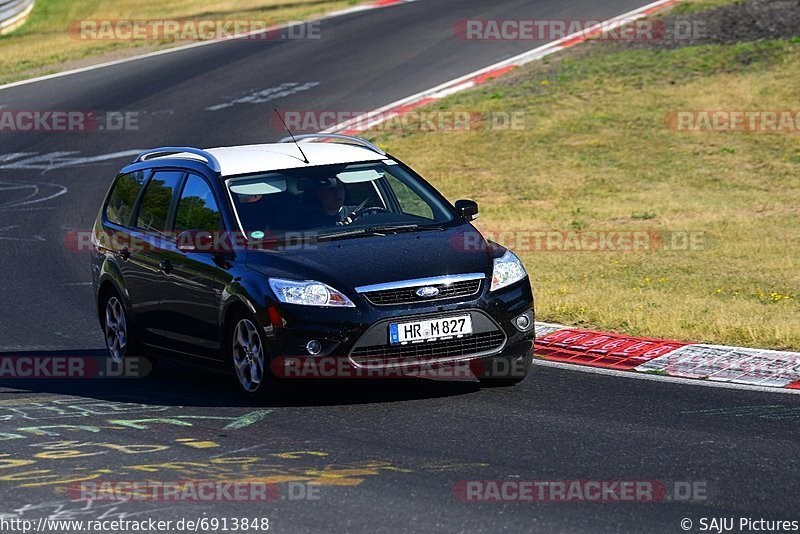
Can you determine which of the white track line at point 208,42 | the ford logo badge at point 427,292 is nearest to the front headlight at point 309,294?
the ford logo badge at point 427,292

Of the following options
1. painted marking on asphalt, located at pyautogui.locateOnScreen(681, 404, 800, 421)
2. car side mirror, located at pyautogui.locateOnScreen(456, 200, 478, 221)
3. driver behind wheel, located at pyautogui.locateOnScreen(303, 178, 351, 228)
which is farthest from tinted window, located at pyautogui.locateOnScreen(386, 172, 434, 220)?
painted marking on asphalt, located at pyautogui.locateOnScreen(681, 404, 800, 421)

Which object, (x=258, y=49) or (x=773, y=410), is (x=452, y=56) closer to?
(x=258, y=49)

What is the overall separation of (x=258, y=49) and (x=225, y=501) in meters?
26.6

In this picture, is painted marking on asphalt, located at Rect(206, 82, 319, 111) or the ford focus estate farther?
painted marking on asphalt, located at Rect(206, 82, 319, 111)

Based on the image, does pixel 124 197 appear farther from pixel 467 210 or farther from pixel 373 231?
pixel 467 210

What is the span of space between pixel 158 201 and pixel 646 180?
12.6 metres

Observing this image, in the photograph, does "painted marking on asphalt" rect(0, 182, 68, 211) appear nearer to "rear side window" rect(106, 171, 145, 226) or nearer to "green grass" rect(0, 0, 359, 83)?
"green grass" rect(0, 0, 359, 83)

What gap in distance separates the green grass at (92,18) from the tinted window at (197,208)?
21527 mm

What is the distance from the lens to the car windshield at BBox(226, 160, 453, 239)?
9.98 meters

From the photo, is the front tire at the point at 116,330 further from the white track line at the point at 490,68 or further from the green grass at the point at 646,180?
the white track line at the point at 490,68

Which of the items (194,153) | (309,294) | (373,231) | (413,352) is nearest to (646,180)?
(194,153)

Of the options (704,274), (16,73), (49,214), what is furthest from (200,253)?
(16,73)

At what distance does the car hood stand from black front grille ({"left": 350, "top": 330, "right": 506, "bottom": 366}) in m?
0.45

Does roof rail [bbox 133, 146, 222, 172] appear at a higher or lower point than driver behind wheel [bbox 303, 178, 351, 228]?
higher
